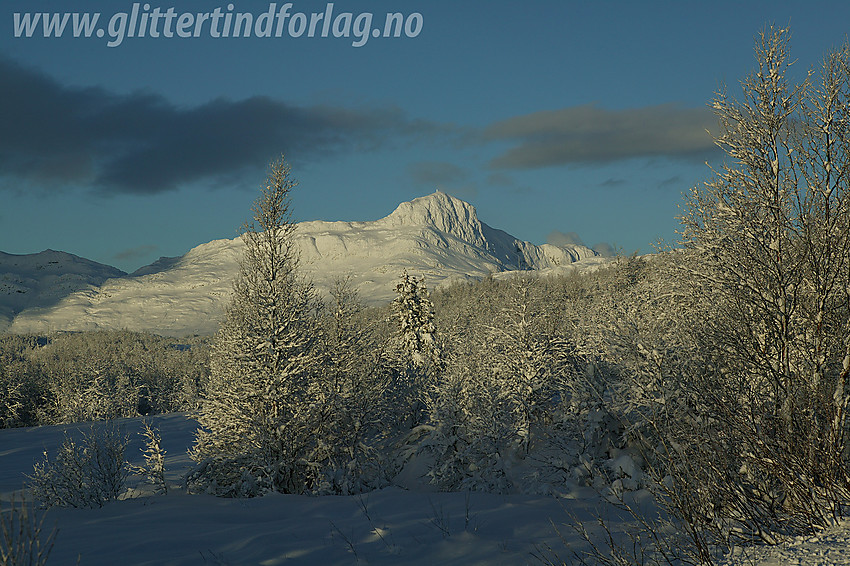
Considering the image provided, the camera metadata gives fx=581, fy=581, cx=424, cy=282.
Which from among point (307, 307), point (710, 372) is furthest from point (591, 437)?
point (307, 307)

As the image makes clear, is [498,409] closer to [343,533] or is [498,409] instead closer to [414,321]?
[414,321]

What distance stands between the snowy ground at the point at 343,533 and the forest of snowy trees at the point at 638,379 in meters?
0.95

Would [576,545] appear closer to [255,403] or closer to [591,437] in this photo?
[255,403]

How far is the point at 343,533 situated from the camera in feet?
25.5

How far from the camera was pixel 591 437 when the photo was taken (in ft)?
66.7

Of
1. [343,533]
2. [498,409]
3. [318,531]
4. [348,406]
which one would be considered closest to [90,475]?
[348,406]

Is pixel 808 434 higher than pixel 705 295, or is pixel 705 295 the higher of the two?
pixel 705 295

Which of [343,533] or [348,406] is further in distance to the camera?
[348,406]

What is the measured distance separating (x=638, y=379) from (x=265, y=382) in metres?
11.4

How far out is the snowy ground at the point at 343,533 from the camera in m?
6.66

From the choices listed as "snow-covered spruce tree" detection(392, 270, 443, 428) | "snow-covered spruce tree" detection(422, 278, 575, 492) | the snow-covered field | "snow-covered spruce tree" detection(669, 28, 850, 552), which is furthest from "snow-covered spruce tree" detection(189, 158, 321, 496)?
"snow-covered spruce tree" detection(392, 270, 443, 428)

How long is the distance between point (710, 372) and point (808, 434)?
7442 millimetres

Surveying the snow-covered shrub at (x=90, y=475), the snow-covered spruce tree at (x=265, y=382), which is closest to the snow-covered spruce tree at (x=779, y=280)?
the snow-covered spruce tree at (x=265, y=382)

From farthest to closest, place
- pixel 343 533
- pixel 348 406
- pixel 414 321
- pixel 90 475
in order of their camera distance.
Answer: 1. pixel 414 321
2. pixel 348 406
3. pixel 90 475
4. pixel 343 533
